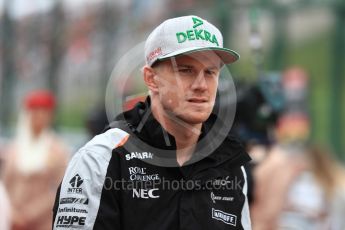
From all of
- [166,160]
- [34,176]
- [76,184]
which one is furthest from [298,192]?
[76,184]

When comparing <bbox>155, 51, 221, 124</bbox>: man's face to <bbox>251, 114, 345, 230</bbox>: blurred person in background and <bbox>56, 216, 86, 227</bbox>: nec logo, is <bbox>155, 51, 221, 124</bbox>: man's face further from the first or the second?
<bbox>251, 114, 345, 230</bbox>: blurred person in background

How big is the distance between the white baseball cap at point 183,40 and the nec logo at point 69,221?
691 mm

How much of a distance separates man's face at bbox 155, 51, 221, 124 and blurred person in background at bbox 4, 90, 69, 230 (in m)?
5.39

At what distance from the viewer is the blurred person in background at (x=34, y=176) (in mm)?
9016

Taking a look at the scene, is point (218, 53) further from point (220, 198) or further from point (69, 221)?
point (69, 221)

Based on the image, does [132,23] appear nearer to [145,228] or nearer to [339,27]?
[339,27]

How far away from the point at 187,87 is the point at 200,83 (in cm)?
5

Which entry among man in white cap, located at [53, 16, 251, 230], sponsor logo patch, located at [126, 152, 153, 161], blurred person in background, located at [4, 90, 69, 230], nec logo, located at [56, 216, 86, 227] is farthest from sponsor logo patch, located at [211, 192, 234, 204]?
blurred person in background, located at [4, 90, 69, 230]

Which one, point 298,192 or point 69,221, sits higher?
point 69,221

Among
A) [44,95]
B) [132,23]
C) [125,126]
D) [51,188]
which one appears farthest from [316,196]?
[132,23]

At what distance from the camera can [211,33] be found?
375cm

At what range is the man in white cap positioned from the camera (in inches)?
142

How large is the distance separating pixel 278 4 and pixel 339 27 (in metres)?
0.99

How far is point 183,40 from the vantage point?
370cm
